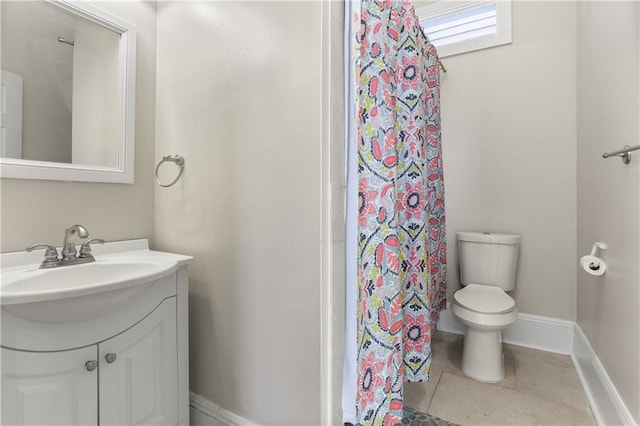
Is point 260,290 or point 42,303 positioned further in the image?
point 260,290

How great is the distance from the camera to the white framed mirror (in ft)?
3.62

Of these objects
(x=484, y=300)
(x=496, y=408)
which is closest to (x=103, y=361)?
(x=496, y=408)

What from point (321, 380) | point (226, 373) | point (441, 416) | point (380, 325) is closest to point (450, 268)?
point (441, 416)

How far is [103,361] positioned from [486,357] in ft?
5.96

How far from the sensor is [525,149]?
208cm

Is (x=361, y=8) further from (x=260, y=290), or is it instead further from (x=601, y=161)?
(x=601, y=161)

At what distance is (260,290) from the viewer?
1.17 m

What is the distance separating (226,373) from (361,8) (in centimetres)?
152

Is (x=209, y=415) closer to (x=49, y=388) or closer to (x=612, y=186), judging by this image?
(x=49, y=388)

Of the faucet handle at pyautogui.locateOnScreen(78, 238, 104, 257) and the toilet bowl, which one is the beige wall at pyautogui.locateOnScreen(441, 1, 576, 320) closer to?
the toilet bowl

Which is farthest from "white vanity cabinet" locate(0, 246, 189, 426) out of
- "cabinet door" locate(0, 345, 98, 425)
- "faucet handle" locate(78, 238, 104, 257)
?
"faucet handle" locate(78, 238, 104, 257)

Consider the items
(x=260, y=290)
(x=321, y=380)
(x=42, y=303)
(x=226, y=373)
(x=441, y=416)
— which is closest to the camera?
(x=42, y=303)

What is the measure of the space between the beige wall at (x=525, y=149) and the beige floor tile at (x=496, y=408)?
0.75 metres

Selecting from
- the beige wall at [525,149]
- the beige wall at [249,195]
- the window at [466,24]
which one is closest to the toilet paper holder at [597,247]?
the beige wall at [525,149]
